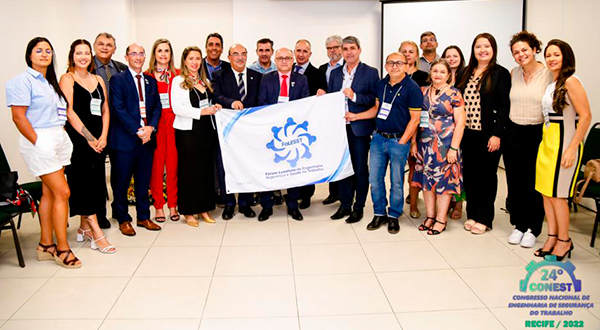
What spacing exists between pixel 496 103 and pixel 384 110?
917mm

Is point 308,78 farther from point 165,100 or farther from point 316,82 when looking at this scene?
point 165,100

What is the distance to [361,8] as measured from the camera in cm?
790

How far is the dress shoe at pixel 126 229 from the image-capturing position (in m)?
4.62

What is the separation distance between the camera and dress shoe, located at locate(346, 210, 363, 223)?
16.2 ft

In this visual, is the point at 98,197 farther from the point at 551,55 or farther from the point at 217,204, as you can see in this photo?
the point at 551,55

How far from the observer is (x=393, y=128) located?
4.42 meters

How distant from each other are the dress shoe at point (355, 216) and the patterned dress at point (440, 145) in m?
0.69

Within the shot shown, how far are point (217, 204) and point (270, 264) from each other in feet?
6.10

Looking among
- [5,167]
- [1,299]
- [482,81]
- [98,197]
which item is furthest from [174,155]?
[482,81]

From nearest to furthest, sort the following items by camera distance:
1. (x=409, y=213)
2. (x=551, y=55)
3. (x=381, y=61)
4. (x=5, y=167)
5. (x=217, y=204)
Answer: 1. (x=551, y=55)
2. (x=5, y=167)
3. (x=409, y=213)
4. (x=217, y=204)
5. (x=381, y=61)

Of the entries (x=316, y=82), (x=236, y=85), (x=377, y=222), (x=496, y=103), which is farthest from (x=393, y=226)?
(x=236, y=85)

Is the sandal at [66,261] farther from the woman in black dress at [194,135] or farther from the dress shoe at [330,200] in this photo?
the dress shoe at [330,200]

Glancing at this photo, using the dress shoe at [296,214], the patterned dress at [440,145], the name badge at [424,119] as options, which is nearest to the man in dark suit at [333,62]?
the dress shoe at [296,214]

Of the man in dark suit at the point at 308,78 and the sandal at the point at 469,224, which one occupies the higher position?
Result: the man in dark suit at the point at 308,78
